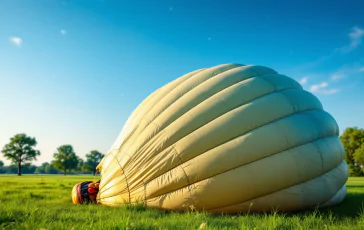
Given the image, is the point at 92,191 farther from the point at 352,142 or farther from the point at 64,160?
the point at 64,160

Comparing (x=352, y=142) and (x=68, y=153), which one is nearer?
(x=352, y=142)

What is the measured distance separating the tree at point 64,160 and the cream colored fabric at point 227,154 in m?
72.8

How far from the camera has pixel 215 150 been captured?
4484mm

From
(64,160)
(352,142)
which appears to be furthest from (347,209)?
(64,160)

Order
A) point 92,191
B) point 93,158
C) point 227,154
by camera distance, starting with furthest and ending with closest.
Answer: point 93,158
point 92,191
point 227,154

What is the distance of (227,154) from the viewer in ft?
14.5

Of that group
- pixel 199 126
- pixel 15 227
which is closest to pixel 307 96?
pixel 199 126

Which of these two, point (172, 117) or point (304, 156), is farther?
point (172, 117)

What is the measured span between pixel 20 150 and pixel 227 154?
6762 cm

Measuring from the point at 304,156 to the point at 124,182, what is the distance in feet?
10.4

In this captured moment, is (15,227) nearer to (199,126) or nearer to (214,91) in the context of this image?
(199,126)

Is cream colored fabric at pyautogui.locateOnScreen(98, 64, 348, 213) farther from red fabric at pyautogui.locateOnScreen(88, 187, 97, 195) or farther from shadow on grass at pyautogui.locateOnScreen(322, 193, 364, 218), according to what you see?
red fabric at pyautogui.locateOnScreen(88, 187, 97, 195)

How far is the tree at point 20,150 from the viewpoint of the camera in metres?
59.0

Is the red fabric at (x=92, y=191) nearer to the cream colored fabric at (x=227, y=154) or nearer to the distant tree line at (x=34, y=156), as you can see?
the cream colored fabric at (x=227, y=154)
